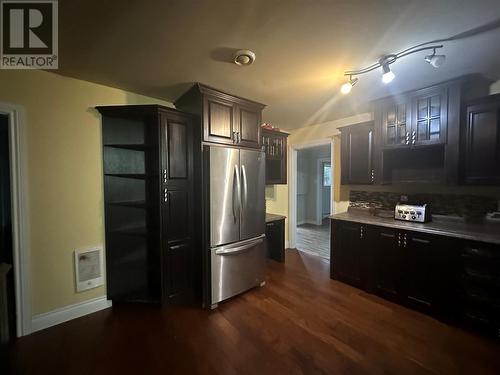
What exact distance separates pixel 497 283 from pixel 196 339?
2619 millimetres

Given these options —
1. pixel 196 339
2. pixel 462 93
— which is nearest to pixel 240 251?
pixel 196 339

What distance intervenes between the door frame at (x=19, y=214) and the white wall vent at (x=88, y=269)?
0.35m

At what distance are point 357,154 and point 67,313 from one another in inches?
151

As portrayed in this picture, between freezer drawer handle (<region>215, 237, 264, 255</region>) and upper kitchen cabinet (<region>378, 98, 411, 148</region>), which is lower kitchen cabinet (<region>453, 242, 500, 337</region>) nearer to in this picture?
upper kitchen cabinet (<region>378, 98, 411, 148</region>)

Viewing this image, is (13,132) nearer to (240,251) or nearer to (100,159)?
(100,159)

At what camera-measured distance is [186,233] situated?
2.41m

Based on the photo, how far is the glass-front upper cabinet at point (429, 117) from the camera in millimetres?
2275

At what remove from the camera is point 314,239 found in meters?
5.08

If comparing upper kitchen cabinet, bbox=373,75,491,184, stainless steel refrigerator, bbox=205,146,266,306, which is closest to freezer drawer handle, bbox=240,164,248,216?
stainless steel refrigerator, bbox=205,146,266,306

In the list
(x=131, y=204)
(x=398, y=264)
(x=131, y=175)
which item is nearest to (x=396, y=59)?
(x=398, y=264)

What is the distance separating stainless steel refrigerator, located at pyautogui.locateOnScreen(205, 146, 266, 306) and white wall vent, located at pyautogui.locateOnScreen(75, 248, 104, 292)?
1.20 meters

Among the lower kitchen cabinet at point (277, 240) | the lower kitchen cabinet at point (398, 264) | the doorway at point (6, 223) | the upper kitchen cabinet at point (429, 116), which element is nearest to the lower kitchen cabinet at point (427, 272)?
the lower kitchen cabinet at point (398, 264)

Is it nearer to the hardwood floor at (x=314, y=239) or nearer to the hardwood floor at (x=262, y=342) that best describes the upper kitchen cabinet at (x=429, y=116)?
the hardwood floor at (x=262, y=342)
